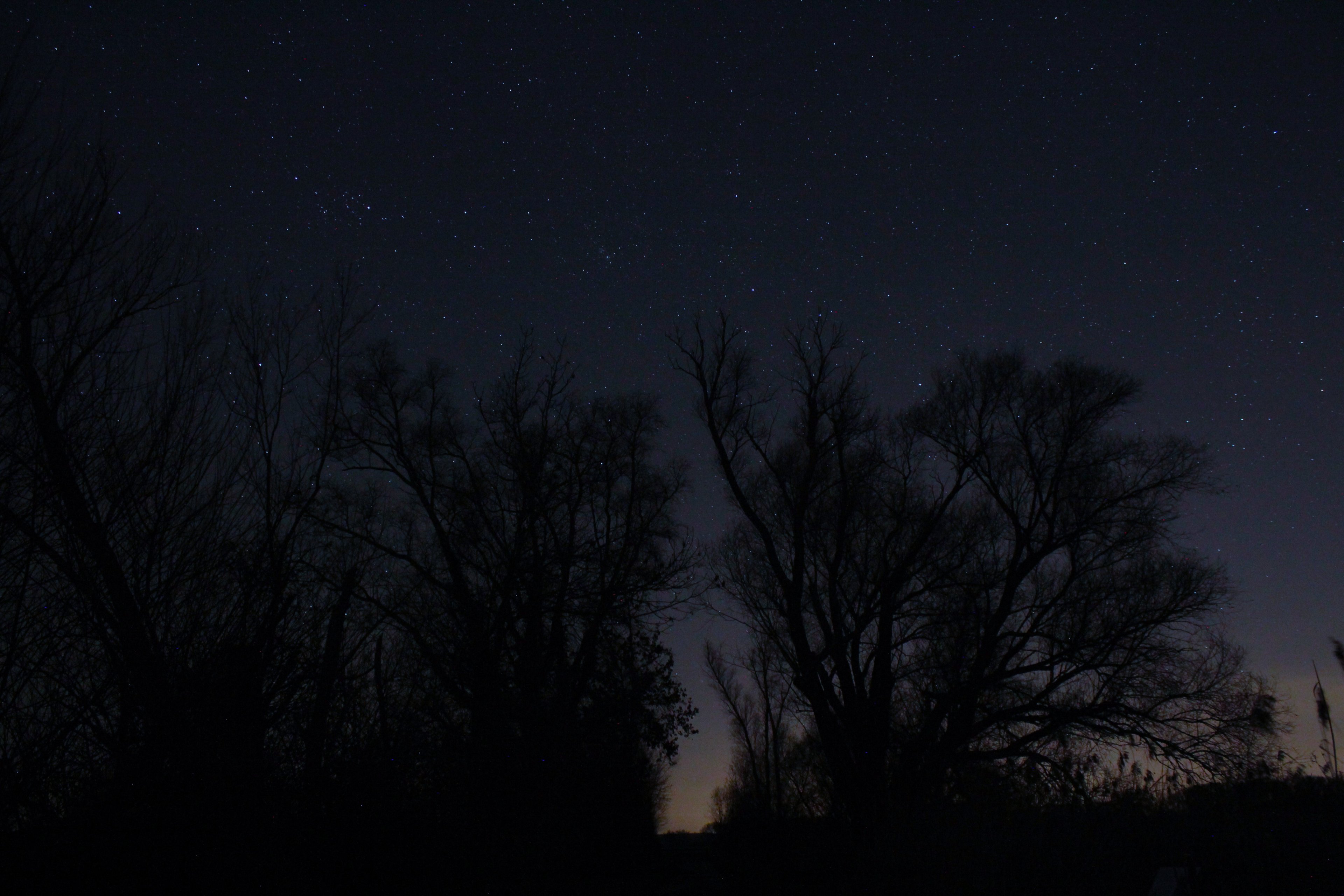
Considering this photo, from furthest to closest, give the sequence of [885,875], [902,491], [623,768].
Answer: [902,491] < [623,768] < [885,875]

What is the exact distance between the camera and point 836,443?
19.0 m

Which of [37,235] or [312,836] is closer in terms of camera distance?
[37,235]

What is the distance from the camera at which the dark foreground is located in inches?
187

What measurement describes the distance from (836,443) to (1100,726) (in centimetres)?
774

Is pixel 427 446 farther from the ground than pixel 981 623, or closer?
farther from the ground

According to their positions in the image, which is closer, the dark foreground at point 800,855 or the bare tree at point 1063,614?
the dark foreground at point 800,855

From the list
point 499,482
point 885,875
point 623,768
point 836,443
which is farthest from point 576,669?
point 836,443

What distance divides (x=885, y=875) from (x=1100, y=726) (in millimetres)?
6204

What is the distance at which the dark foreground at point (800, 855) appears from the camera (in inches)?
187

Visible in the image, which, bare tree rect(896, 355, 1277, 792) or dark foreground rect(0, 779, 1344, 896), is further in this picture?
bare tree rect(896, 355, 1277, 792)

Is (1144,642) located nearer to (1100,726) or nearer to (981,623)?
(1100,726)

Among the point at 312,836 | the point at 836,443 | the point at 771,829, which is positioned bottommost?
the point at 771,829

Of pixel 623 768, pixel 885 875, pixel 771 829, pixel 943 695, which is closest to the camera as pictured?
pixel 885 875

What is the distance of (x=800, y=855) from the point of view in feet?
59.1
